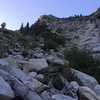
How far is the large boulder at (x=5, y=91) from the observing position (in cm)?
953

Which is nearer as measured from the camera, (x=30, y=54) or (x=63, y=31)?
(x=30, y=54)

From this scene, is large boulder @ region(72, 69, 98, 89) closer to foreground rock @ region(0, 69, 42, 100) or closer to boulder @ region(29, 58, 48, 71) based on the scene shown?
boulder @ region(29, 58, 48, 71)

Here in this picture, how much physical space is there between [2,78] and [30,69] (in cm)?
503

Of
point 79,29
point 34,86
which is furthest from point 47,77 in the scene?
point 79,29

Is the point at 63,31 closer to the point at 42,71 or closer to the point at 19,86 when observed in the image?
the point at 42,71

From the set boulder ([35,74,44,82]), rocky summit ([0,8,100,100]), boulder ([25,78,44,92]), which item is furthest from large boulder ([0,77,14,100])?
boulder ([35,74,44,82])

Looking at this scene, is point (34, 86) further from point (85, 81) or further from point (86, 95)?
point (85, 81)

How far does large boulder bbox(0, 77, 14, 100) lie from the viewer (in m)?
9.53

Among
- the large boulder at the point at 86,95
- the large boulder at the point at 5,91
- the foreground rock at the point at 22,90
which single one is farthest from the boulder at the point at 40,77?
the large boulder at the point at 5,91

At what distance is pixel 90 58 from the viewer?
25047 millimetres

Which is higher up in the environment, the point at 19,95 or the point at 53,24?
the point at 53,24

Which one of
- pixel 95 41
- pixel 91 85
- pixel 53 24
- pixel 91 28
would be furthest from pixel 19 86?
pixel 53 24

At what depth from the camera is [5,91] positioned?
9.66 meters

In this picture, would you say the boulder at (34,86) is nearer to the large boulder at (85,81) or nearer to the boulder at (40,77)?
the boulder at (40,77)
